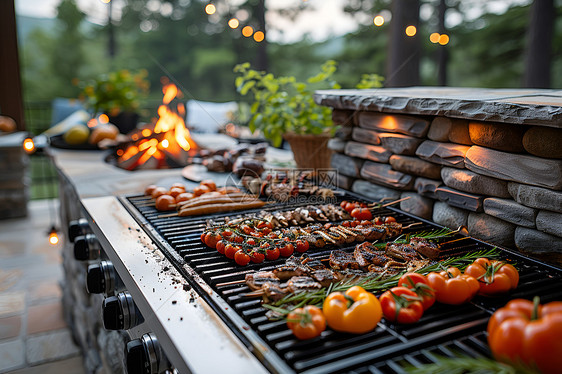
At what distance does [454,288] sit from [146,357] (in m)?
1.06

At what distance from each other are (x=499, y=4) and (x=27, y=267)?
430 inches

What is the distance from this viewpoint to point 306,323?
1.41 metres

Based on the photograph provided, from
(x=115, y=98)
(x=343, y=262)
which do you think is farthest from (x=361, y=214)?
(x=115, y=98)

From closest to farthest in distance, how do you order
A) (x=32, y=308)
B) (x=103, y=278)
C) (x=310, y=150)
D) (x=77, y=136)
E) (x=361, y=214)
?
(x=103, y=278)
(x=361, y=214)
(x=310, y=150)
(x=32, y=308)
(x=77, y=136)

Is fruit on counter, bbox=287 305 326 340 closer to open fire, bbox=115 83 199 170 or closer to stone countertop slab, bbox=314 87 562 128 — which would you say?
stone countertop slab, bbox=314 87 562 128

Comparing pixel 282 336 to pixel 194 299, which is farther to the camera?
pixel 194 299

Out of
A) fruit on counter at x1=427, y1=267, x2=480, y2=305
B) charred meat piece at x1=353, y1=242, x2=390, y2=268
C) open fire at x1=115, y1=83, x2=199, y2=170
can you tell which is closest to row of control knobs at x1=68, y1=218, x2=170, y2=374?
charred meat piece at x1=353, y1=242, x2=390, y2=268

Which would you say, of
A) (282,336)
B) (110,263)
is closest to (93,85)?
(110,263)

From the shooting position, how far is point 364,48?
44.1ft

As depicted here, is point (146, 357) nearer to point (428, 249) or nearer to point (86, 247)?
point (428, 249)

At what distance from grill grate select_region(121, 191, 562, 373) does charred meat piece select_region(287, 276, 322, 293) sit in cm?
13

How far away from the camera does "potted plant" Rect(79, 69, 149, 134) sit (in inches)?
208

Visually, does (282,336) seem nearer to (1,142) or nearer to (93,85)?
(93,85)

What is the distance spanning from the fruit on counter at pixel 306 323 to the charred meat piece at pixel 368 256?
55 cm
